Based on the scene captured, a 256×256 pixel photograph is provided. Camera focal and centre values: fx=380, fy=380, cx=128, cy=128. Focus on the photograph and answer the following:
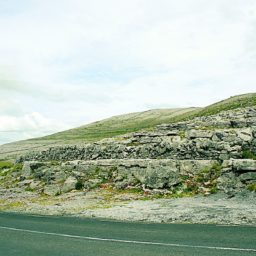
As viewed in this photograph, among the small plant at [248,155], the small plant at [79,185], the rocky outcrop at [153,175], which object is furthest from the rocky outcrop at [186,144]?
the small plant at [79,185]

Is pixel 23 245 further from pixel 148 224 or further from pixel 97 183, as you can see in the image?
pixel 97 183

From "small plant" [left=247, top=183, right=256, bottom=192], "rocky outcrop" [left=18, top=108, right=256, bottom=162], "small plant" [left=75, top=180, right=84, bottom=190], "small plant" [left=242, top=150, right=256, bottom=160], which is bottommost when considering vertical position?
"small plant" [left=247, top=183, right=256, bottom=192]

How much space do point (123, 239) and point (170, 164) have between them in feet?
55.1

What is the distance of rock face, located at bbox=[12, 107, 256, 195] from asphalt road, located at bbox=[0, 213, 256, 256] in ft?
36.2

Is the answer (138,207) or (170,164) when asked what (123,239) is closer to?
(138,207)

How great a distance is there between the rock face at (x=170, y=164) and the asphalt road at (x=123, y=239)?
36.2 feet

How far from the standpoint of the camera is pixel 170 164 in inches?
1189

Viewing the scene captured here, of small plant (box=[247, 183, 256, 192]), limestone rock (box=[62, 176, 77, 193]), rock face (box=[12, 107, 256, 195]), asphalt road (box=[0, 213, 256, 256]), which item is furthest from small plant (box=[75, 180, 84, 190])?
small plant (box=[247, 183, 256, 192])

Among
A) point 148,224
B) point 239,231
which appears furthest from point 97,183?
point 239,231

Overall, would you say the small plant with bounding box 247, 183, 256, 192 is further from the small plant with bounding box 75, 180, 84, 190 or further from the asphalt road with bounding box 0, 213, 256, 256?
the small plant with bounding box 75, 180, 84, 190

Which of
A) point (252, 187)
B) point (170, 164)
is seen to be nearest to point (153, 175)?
point (170, 164)

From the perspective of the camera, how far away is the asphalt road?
11695 millimetres

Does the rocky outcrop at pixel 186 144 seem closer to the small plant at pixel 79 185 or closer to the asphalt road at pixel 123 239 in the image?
the small plant at pixel 79 185

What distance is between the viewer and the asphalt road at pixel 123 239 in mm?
11695
